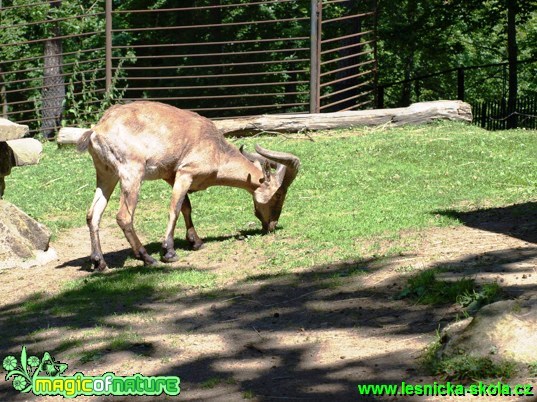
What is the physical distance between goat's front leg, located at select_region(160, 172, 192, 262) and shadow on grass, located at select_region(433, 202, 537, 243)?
2.69m

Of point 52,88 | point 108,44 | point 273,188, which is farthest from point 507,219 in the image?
point 52,88

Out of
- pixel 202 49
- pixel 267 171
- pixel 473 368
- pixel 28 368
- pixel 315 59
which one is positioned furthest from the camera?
pixel 202 49

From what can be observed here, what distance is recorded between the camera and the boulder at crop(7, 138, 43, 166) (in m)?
10.6

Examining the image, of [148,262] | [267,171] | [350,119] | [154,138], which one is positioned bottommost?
[350,119]

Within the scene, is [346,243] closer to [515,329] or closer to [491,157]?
[515,329]

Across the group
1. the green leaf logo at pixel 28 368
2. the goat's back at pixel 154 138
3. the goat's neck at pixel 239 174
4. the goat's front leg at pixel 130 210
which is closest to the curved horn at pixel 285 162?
the goat's neck at pixel 239 174

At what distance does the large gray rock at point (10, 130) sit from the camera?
32.4 feet

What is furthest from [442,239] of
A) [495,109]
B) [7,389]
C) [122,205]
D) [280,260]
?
[495,109]

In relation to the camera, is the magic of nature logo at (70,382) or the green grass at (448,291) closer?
the magic of nature logo at (70,382)

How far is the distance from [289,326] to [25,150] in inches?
186

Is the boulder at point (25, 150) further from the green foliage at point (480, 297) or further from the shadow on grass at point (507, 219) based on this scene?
the green foliage at point (480, 297)

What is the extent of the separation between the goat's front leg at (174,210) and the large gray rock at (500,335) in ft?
14.5

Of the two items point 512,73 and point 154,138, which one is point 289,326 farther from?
point 512,73

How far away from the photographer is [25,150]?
421 inches
